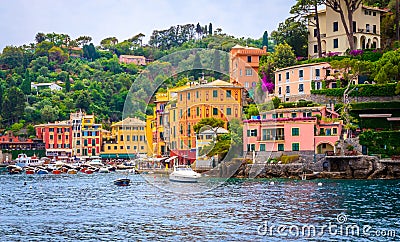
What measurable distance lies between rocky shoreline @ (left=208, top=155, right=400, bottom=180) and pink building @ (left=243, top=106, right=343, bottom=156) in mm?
1669

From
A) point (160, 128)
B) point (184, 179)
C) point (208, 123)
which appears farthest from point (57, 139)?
point (184, 179)

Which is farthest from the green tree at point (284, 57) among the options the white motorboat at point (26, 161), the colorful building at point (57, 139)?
the colorful building at point (57, 139)

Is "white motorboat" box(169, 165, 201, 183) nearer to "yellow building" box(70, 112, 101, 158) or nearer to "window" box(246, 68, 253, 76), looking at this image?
"window" box(246, 68, 253, 76)

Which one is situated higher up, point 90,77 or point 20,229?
point 90,77

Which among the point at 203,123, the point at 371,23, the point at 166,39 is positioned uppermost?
the point at 166,39

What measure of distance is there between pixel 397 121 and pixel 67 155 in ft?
214

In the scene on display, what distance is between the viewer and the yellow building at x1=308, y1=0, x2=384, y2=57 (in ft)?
227

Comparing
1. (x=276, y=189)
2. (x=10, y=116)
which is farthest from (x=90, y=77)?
(x=276, y=189)

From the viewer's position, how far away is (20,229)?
30.5m

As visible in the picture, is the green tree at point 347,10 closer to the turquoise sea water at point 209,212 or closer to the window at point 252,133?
the window at point 252,133

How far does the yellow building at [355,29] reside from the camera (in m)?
69.3

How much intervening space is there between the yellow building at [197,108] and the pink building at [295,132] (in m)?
2.88

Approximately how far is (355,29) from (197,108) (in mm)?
22904

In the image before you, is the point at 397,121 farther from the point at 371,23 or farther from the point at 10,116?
the point at 10,116
